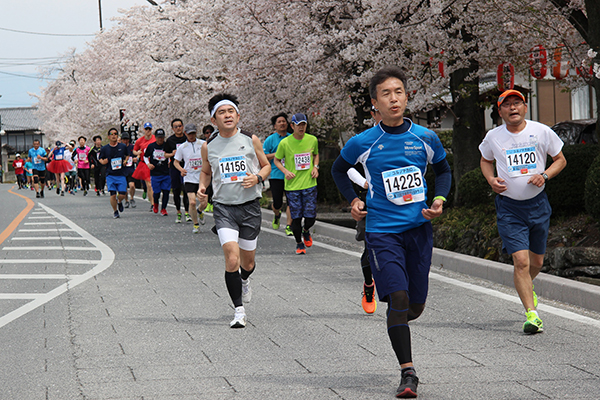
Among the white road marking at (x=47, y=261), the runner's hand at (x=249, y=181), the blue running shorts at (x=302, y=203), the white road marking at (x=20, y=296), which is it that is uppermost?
the runner's hand at (x=249, y=181)

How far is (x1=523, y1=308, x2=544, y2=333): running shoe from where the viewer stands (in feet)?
19.3

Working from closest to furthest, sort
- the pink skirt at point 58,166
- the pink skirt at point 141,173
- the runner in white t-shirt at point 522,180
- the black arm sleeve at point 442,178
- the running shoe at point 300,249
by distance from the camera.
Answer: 1. the black arm sleeve at point 442,178
2. the runner in white t-shirt at point 522,180
3. the running shoe at point 300,249
4. the pink skirt at point 141,173
5. the pink skirt at point 58,166

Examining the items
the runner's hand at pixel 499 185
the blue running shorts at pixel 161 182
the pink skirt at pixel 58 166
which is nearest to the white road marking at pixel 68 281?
the blue running shorts at pixel 161 182

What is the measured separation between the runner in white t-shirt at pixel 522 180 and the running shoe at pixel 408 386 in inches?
81.8

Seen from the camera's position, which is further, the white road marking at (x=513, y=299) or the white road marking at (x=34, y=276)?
the white road marking at (x=34, y=276)

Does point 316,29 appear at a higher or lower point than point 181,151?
higher

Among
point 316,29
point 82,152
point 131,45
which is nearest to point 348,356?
point 316,29

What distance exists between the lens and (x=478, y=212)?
11.9 metres

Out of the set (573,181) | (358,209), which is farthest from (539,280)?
(358,209)

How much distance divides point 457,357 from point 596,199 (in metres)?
3.95

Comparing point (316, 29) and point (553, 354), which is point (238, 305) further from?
point (316, 29)

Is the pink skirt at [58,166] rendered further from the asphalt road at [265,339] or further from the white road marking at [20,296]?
the white road marking at [20,296]

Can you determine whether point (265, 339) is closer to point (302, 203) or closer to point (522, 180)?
point (522, 180)

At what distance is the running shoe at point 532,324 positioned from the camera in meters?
5.89
